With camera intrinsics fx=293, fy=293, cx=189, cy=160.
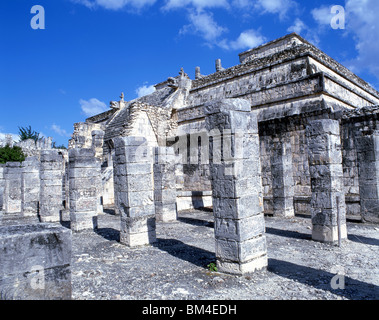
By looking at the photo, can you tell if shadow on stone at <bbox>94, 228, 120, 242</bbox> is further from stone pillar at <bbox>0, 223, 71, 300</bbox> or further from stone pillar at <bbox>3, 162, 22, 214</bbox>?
stone pillar at <bbox>3, 162, 22, 214</bbox>

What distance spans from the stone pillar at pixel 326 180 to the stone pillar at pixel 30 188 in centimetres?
1097

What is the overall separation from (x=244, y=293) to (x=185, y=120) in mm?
14878

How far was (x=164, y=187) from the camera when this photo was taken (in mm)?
10461

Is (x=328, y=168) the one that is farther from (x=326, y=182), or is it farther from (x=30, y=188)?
(x=30, y=188)

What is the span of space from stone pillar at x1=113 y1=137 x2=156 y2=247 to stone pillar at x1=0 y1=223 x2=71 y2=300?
152 inches

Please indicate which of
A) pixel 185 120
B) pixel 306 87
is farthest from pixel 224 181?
pixel 185 120

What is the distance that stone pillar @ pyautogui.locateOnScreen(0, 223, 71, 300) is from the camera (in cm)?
275

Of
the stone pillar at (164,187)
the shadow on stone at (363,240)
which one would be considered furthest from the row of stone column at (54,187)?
the shadow on stone at (363,240)

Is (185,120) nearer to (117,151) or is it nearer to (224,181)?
(117,151)

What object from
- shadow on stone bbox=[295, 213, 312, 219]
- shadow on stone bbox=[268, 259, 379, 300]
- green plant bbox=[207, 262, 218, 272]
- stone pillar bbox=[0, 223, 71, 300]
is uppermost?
stone pillar bbox=[0, 223, 71, 300]

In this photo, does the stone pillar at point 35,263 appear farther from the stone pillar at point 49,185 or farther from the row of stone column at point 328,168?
the stone pillar at point 49,185

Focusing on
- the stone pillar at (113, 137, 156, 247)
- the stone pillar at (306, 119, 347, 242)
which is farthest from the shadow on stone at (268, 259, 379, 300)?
the stone pillar at (113, 137, 156, 247)

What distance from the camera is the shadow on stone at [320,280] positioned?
153 inches
